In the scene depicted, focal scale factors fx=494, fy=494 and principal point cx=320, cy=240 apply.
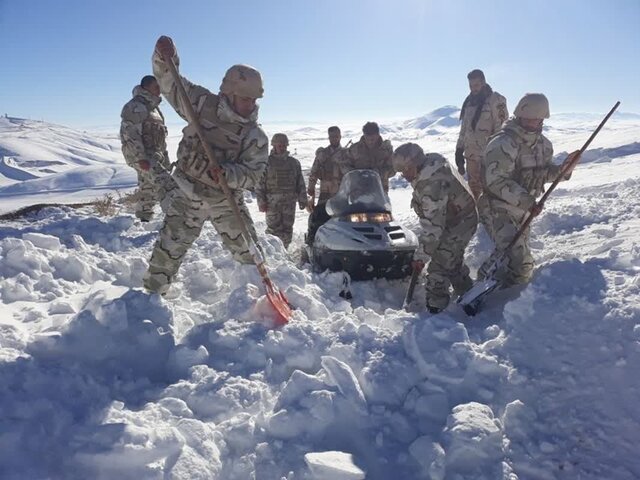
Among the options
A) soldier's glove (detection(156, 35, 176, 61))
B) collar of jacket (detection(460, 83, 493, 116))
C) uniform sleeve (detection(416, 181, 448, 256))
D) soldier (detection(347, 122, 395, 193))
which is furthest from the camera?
collar of jacket (detection(460, 83, 493, 116))

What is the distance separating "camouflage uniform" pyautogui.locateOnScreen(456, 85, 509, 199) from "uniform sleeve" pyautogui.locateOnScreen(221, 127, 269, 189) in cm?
443

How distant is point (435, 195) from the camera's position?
4637 millimetres

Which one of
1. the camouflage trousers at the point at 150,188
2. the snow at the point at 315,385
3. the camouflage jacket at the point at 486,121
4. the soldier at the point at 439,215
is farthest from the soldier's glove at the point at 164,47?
the camouflage jacket at the point at 486,121

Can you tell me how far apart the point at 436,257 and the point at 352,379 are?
2.51 m

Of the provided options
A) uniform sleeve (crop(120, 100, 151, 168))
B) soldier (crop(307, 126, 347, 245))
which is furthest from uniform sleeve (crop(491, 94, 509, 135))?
uniform sleeve (crop(120, 100, 151, 168))

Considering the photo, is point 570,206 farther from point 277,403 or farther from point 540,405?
point 277,403

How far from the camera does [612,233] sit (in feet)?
18.3

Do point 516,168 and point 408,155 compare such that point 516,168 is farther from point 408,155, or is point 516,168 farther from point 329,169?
point 329,169

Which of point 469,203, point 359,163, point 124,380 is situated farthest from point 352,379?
point 359,163

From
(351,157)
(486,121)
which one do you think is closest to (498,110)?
(486,121)

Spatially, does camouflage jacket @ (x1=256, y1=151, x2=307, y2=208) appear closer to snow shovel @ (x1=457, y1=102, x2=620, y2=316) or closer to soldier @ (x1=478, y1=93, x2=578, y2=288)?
soldier @ (x1=478, y1=93, x2=578, y2=288)

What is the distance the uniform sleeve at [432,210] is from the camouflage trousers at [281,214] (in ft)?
10.8

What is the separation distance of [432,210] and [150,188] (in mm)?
5036

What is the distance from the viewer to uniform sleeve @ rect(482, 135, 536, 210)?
15.5 feet
